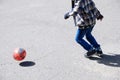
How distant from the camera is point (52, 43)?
27.5ft

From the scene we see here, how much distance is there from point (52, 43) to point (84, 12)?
6.15ft

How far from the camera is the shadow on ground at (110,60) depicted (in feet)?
22.8

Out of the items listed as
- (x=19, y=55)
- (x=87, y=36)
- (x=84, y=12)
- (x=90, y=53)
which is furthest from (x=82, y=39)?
(x=19, y=55)

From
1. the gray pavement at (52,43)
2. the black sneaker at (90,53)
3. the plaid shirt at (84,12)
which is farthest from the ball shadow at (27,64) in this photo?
the plaid shirt at (84,12)

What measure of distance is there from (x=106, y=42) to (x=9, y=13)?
15.4ft

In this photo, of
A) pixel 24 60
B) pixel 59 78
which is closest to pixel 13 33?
pixel 24 60

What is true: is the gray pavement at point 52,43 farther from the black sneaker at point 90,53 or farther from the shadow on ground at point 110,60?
the black sneaker at point 90,53

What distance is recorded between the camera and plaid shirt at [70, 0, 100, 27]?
6656 millimetres

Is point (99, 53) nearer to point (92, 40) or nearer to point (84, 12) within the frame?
point (92, 40)

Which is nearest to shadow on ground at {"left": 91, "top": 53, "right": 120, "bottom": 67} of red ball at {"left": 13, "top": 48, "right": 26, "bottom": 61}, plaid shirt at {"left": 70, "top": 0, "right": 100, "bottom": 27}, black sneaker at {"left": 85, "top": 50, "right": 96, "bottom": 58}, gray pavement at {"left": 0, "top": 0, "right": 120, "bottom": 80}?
gray pavement at {"left": 0, "top": 0, "right": 120, "bottom": 80}

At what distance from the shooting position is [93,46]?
290 inches

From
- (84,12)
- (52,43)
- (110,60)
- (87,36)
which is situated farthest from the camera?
(52,43)

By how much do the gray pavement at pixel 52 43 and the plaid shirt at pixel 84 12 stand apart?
0.91 meters

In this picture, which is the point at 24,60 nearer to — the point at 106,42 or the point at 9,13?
the point at 106,42
